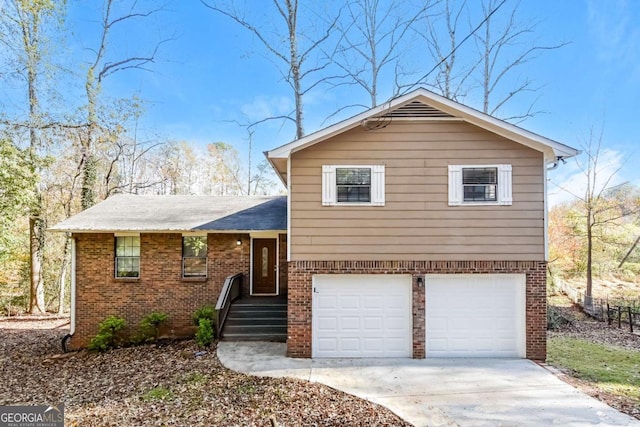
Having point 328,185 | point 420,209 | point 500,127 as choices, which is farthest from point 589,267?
point 328,185

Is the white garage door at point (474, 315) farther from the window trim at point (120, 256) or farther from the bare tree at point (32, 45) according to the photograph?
the bare tree at point (32, 45)

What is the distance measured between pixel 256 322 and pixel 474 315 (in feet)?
18.2

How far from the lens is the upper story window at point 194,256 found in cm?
1054

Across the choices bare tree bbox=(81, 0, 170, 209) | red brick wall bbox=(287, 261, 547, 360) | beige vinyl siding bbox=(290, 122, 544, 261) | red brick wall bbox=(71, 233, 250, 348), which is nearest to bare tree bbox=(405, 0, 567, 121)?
beige vinyl siding bbox=(290, 122, 544, 261)

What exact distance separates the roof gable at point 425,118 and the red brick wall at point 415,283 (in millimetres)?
2544

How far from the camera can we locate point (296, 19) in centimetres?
1462

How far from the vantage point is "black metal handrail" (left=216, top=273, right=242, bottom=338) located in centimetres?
916

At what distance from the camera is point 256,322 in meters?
9.62

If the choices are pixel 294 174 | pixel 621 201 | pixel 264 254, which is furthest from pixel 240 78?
pixel 621 201

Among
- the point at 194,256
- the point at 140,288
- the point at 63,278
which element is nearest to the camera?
the point at 140,288

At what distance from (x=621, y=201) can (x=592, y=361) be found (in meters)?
18.3

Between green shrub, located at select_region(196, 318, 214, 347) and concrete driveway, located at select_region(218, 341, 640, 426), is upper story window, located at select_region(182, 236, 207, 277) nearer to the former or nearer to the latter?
green shrub, located at select_region(196, 318, 214, 347)

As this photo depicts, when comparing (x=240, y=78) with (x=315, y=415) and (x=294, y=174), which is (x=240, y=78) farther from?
(x=315, y=415)

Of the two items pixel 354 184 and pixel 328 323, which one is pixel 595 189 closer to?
pixel 354 184
